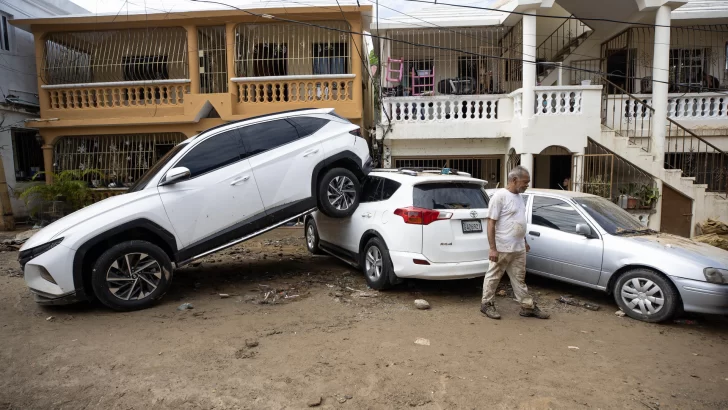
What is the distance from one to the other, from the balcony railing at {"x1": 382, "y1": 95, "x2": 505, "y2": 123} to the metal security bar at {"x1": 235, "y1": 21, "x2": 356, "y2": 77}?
160 centimetres

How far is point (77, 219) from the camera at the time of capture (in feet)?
15.2

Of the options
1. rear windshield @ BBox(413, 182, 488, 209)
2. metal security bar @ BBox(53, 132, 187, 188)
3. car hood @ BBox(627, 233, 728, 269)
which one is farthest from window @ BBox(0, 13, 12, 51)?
car hood @ BBox(627, 233, 728, 269)

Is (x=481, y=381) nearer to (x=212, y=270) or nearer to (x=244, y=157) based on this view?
(x=244, y=157)

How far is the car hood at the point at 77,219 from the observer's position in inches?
176

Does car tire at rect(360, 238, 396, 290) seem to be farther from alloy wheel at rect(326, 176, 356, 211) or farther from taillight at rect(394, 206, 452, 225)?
alloy wheel at rect(326, 176, 356, 211)

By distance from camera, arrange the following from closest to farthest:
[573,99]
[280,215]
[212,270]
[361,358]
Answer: [361,358] < [280,215] < [212,270] < [573,99]

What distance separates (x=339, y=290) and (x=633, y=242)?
11.9 ft

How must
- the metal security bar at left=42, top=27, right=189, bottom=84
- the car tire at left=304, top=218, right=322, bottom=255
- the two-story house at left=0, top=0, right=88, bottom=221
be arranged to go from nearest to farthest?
the car tire at left=304, top=218, right=322, bottom=255 → the two-story house at left=0, top=0, right=88, bottom=221 → the metal security bar at left=42, top=27, right=189, bottom=84

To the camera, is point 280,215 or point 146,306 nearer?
point 146,306

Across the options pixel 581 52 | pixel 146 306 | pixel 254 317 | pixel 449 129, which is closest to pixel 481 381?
pixel 254 317

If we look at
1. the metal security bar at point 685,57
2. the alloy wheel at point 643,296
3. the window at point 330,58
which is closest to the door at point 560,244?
the alloy wheel at point 643,296

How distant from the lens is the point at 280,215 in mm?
5605

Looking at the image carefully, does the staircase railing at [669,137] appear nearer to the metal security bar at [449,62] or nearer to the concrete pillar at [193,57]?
the metal security bar at [449,62]

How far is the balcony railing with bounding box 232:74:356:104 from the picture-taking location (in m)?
10.7
